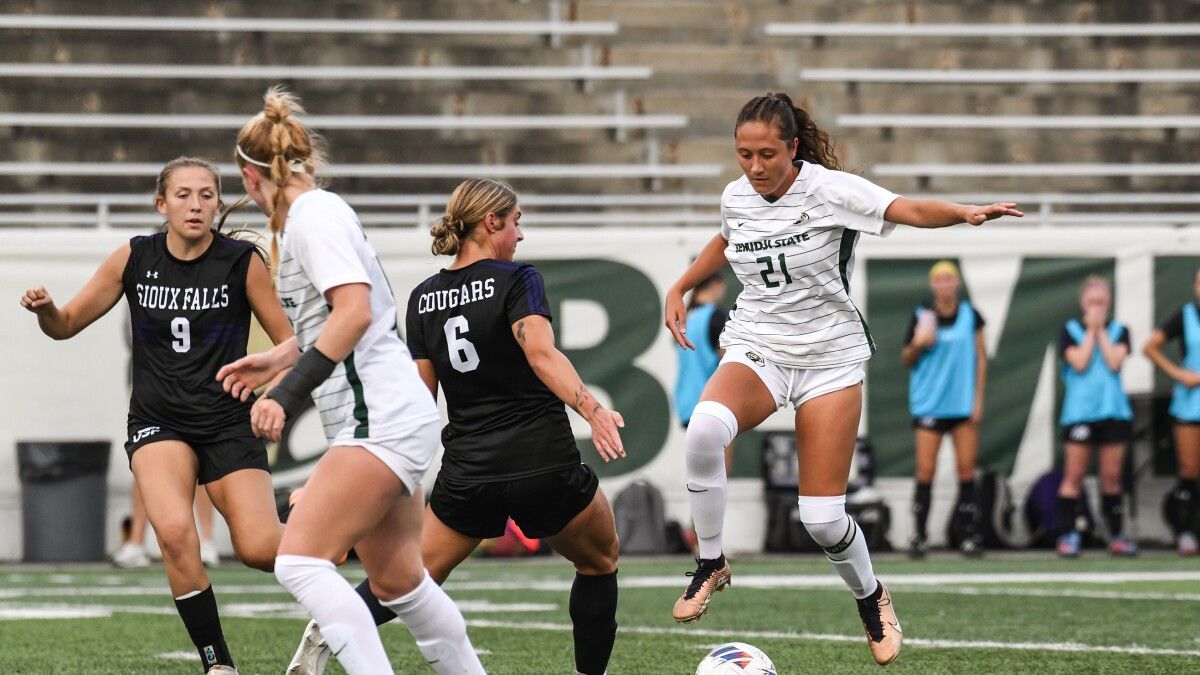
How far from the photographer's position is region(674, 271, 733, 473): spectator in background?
41.3 ft

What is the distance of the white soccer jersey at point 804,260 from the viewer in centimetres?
646

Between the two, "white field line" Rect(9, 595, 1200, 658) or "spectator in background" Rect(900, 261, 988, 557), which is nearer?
"white field line" Rect(9, 595, 1200, 658)

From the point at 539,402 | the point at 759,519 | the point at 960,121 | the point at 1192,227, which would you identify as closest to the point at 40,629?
the point at 539,402

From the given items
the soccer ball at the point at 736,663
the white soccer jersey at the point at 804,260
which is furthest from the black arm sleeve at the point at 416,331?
the white soccer jersey at the point at 804,260

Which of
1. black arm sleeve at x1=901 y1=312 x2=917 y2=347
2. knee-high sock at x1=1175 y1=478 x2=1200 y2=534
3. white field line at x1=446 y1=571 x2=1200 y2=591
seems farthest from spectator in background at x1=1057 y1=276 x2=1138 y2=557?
white field line at x1=446 y1=571 x2=1200 y2=591

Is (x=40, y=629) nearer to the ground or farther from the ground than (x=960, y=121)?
nearer to the ground

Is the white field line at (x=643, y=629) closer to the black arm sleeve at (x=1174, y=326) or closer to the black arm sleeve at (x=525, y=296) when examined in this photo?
the black arm sleeve at (x=525, y=296)

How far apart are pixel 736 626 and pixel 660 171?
831 cm

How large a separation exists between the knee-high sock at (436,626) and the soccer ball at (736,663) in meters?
0.95

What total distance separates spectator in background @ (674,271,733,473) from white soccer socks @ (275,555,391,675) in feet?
25.7

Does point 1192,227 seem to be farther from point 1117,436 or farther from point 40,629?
point 40,629

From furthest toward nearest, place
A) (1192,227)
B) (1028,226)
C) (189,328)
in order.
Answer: (1028,226) < (1192,227) < (189,328)

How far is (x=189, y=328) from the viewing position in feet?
20.6

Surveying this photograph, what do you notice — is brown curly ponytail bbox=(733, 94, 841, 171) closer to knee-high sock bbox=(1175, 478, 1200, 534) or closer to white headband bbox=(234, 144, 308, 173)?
white headband bbox=(234, 144, 308, 173)
